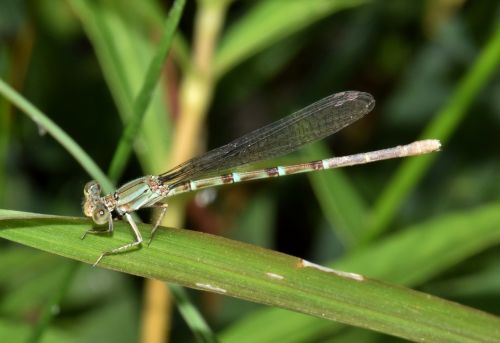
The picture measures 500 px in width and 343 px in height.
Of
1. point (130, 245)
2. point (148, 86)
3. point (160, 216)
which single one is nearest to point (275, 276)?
point (130, 245)

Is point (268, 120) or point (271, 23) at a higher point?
point (268, 120)

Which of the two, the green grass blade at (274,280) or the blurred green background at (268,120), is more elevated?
the blurred green background at (268,120)

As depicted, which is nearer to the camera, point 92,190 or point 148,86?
point 148,86

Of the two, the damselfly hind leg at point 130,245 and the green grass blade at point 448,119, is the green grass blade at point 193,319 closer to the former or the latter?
the damselfly hind leg at point 130,245

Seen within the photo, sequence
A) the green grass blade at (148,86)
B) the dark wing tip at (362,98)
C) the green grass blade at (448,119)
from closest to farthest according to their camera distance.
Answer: the green grass blade at (148,86), the green grass blade at (448,119), the dark wing tip at (362,98)

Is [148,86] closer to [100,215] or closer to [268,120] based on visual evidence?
[100,215]

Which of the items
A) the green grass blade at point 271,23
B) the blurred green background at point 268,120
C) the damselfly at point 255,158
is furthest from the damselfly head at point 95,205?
the green grass blade at point 271,23

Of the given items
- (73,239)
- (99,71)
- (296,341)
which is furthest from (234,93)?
(73,239)

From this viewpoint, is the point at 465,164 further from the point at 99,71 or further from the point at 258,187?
the point at 99,71
